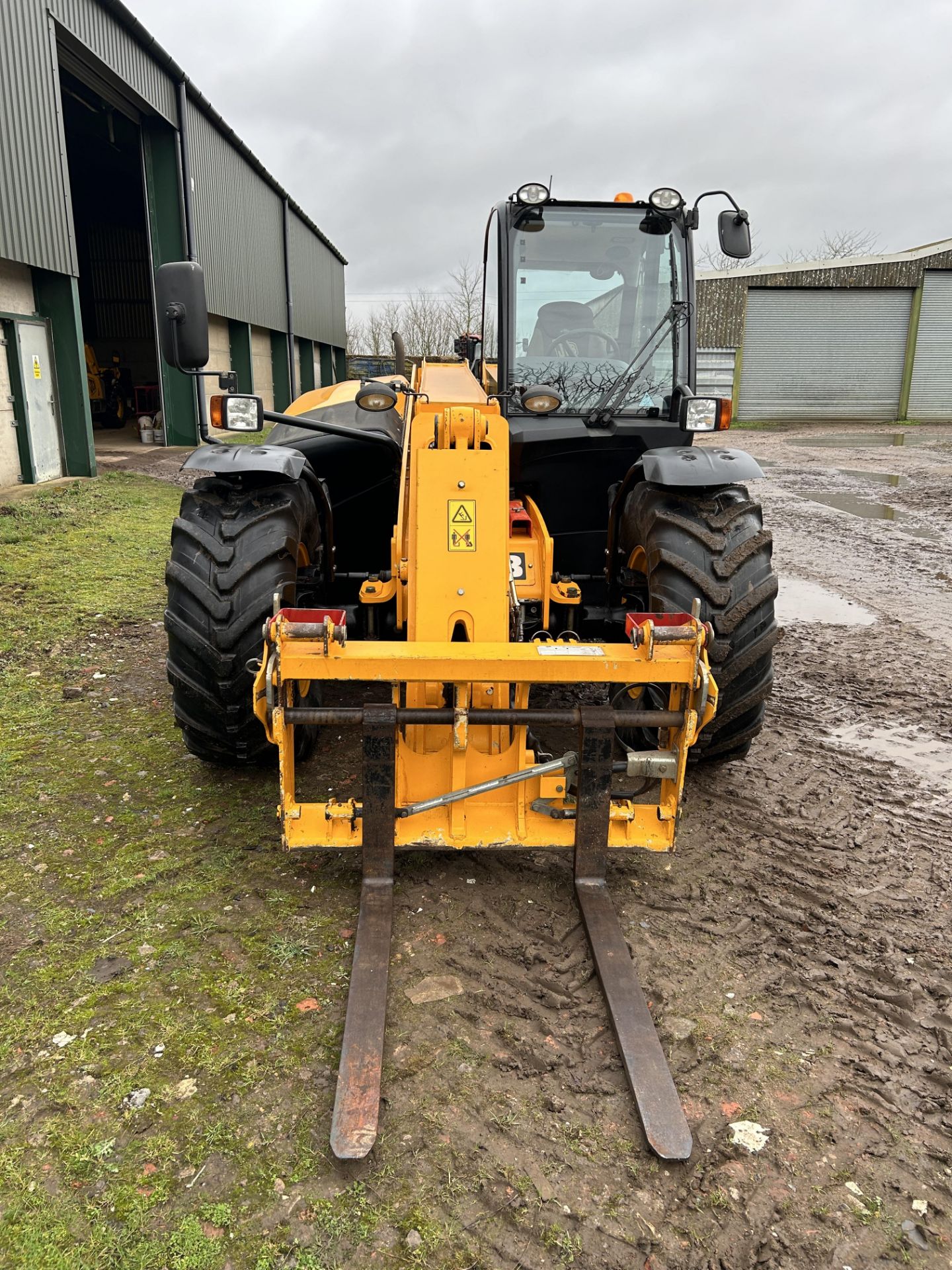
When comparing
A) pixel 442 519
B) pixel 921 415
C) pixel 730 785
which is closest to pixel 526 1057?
pixel 442 519

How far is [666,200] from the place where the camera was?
15.2 feet

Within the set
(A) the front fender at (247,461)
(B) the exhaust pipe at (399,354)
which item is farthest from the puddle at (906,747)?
(B) the exhaust pipe at (399,354)

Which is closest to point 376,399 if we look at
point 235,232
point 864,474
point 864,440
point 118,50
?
point 118,50

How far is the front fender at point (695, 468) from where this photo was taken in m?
3.77

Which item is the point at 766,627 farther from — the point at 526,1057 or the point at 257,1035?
the point at 257,1035

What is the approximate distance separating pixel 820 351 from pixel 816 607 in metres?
22.4

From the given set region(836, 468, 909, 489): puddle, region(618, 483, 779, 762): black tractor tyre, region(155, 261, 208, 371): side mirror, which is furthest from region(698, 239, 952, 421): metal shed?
region(155, 261, 208, 371): side mirror

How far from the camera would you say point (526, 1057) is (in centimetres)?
249

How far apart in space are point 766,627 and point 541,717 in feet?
4.16

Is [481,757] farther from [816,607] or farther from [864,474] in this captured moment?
[864,474]

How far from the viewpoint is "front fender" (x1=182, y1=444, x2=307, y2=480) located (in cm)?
384

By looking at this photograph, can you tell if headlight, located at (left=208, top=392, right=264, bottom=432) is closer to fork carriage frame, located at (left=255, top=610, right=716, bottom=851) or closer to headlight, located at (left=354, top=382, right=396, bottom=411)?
headlight, located at (left=354, top=382, right=396, bottom=411)

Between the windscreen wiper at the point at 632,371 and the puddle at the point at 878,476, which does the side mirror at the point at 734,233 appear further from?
the puddle at the point at 878,476

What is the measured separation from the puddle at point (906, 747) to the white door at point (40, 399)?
1106 centimetres
